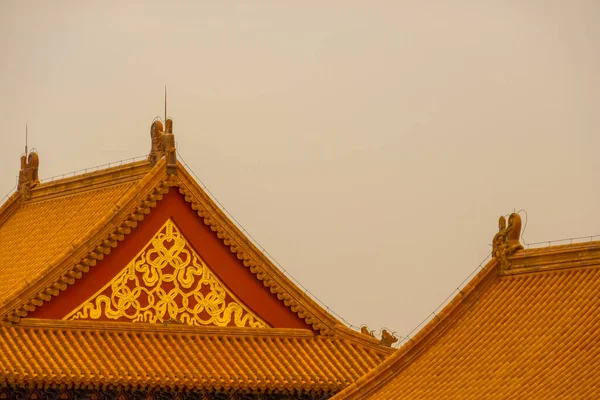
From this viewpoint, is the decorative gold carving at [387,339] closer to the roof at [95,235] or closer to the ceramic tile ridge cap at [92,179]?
the roof at [95,235]

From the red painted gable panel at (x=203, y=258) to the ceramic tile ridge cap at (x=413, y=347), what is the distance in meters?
4.11

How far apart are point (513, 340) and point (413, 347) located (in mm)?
2375

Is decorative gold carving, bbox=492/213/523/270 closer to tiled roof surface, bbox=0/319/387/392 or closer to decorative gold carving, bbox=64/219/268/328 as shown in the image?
tiled roof surface, bbox=0/319/387/392

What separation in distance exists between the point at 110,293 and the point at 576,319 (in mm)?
9201

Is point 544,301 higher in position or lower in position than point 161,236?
lower

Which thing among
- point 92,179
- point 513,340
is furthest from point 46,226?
point 513,340

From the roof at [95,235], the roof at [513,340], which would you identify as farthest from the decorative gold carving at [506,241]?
the roof at [95,235]

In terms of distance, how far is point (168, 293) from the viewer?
4000 cm

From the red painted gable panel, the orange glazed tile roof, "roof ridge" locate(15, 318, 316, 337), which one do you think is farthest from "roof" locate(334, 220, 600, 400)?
the red painted gable panel

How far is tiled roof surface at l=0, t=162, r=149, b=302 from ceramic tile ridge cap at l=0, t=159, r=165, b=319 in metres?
0.11

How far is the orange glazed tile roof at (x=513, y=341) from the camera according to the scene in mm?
33688

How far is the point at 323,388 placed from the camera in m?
39.8

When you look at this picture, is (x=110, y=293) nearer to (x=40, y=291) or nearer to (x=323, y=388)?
(x=40, y=291)

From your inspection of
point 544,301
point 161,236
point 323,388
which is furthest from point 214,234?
point 544,301
